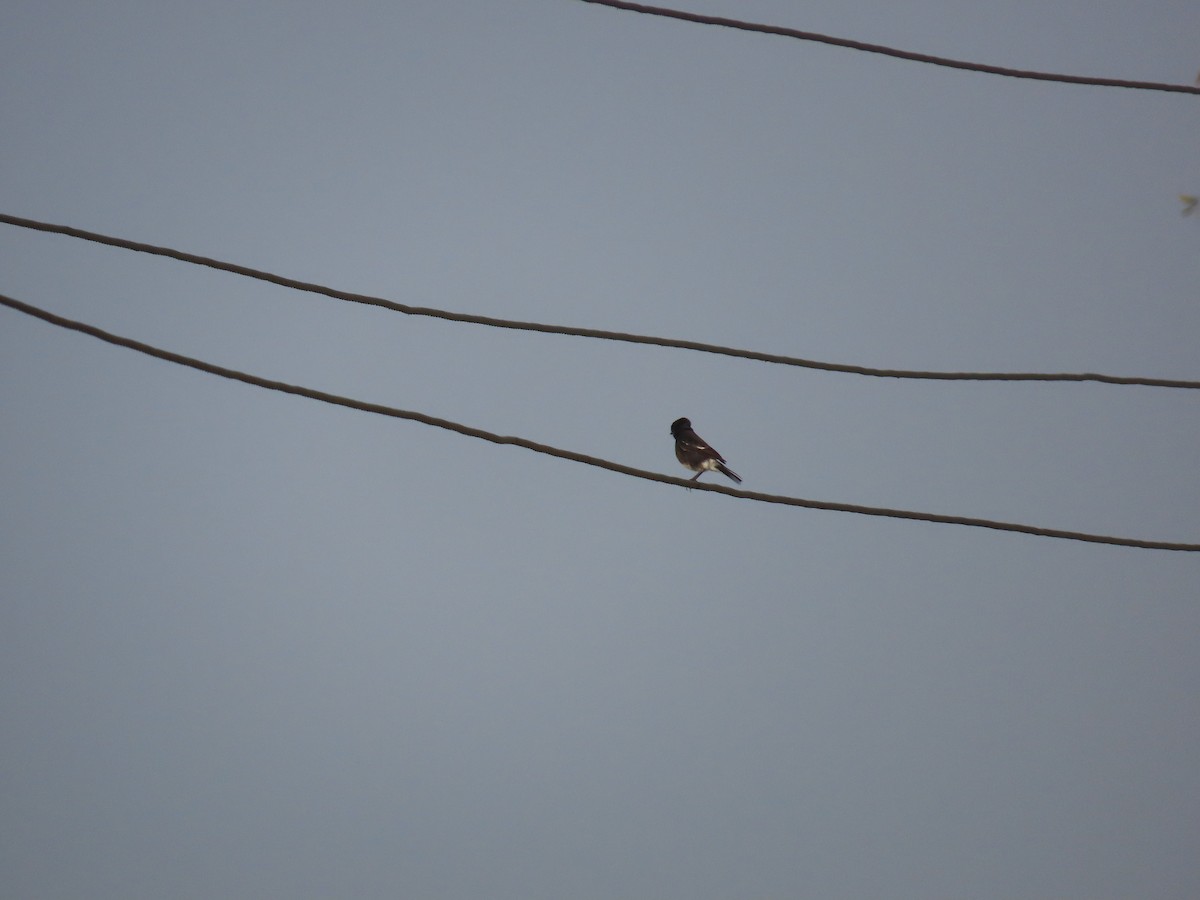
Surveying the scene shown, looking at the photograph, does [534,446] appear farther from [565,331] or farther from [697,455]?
[697,455]

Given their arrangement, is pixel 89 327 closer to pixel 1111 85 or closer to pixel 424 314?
pixel 424 314

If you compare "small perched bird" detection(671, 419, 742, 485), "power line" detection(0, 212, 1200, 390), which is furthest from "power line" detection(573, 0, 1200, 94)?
Answer: "small perched bird" detection(671, 419, 742, 485)

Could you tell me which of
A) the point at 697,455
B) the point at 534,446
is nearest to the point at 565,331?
the point at 534,446

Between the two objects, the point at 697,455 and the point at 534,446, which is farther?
the point at 697,455

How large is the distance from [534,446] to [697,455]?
3.75m

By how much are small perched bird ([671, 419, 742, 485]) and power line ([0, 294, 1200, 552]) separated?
3286 millimetres

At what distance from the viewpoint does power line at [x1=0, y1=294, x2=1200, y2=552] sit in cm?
266

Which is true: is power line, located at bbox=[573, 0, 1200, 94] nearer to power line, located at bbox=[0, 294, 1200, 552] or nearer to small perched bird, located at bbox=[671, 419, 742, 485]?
power line, located at bbox=[0, 294, 1200, 552]

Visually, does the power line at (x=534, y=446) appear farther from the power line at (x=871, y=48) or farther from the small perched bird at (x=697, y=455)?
the small perched bird at (x=697, y=455)

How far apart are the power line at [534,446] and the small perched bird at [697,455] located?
3286mm

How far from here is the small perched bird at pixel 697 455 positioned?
253 inches

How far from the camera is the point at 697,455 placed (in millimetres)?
6500

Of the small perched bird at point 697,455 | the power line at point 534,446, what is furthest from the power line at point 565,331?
the small perched bird at point 697,455

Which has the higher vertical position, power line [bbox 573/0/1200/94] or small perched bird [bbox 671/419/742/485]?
small perched bird [bbox 671/419/742/485]
